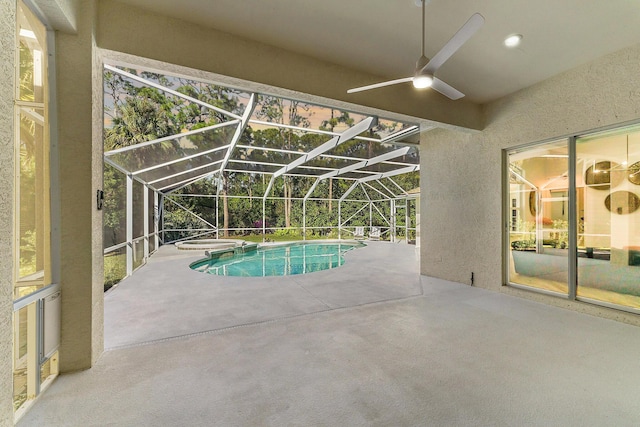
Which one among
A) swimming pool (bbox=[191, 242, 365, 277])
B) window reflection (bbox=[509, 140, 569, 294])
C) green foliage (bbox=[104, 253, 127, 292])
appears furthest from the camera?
swimming pool (bbox=[191, 242, 365, 277])

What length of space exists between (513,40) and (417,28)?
1126mm

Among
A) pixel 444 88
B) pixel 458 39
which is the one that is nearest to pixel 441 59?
pixel 458 39

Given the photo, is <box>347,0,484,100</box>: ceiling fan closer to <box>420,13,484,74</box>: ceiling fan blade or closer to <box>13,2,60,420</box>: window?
<box>420,13,484,74</box>: ceiling fan blade

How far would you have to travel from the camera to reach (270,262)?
28.4ft

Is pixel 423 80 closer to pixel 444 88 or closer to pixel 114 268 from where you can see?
pixel 444 88

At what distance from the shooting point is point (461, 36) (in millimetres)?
2018

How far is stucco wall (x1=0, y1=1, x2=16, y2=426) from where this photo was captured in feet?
3.59

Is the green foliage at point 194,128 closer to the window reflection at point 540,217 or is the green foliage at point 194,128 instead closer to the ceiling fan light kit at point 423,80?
the ceiling fan light kit at point 423,80

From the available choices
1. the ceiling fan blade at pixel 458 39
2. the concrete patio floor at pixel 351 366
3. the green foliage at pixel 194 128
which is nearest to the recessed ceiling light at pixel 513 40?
the ceiling fan blade at pixel 458 39

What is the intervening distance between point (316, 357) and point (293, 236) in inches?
516

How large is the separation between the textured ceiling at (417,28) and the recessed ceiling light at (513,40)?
0.23 feet

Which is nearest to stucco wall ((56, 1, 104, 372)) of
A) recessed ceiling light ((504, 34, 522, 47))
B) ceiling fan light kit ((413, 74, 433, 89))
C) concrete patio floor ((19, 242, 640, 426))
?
concrete patio floor ((19, 242, 640, 426))

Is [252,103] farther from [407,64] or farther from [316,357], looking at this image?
[316,357]

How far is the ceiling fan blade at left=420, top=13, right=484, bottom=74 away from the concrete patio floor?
2.55m
